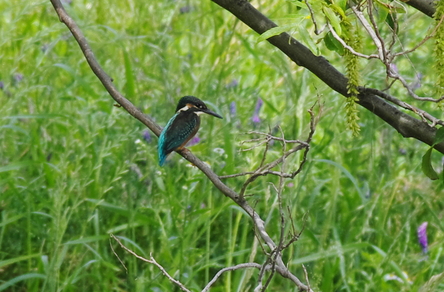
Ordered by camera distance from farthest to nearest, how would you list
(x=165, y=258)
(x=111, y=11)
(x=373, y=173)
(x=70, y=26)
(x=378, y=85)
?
(x=111, y=11) < (x=378, y=85) < (x=373, y=173) < (x=165, y=258) < (x=70, y=26)

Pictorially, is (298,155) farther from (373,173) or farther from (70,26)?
(70,26)

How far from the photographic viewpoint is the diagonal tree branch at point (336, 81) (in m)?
1.84

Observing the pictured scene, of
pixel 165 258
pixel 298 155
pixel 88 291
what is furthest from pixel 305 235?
pixel 88 291

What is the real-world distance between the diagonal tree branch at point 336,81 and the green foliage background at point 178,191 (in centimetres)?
100

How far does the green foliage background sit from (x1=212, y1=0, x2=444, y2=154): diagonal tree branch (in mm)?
998

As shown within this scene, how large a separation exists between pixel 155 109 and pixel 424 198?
154 centimetres

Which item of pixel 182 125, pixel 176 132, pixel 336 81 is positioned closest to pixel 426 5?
pixel 336 81

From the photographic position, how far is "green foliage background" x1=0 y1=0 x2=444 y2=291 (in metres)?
3.25

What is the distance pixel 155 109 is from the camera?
3.99m

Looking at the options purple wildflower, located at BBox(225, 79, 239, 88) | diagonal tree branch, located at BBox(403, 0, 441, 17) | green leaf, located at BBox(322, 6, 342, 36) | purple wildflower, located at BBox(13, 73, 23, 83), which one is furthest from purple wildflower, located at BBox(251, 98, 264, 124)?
green leaf, located at BBox(322, 6, 342, 36)

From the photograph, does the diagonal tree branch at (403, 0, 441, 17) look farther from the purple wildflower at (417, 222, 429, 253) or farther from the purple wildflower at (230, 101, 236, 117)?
the purple wildflower at (230, 101, 236, 117)

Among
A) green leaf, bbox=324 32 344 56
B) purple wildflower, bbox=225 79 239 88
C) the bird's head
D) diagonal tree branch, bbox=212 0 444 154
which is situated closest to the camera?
green leaf, bbox=324 32 344 56

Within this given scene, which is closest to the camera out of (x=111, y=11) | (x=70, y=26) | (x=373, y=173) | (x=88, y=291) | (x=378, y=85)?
(x=70, y=26)

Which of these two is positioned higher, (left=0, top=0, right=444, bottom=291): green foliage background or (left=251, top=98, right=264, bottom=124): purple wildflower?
(left=251, top=98, right=264, bottom=124): purple wildflower
